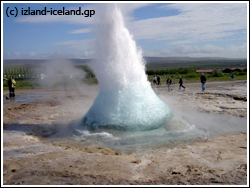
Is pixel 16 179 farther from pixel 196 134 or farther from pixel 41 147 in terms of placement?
pixel 196 134

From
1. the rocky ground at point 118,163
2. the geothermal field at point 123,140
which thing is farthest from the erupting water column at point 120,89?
the rocky ground at point 118,163

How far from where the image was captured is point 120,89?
7.27 metres

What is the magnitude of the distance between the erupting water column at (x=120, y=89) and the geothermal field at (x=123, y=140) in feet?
0.08

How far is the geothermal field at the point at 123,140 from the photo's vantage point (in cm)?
410

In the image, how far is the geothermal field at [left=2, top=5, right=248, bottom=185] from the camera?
13.4 feet

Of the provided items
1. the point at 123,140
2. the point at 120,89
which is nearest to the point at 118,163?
the point at 123,140

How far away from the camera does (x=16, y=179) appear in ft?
13.3

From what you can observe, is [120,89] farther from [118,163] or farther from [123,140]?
[118,163]

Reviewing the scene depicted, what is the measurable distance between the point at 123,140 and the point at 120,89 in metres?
1.58

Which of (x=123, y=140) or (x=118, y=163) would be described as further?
(x=123, y=140)

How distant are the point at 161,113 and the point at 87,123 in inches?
73.1

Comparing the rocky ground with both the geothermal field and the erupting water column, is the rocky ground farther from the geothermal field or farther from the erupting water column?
the erupting water column

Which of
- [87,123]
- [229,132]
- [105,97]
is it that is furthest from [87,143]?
[229,132]

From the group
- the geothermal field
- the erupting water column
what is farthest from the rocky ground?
the erupting water column
